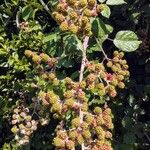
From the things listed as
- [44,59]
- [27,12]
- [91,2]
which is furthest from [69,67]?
[91,2]

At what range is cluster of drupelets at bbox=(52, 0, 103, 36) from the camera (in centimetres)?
168

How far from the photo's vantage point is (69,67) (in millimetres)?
2291

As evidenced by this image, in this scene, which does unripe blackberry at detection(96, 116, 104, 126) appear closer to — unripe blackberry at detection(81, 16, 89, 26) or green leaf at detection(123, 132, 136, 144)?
unripe blackberry at detection(81, 16, 89, 26)

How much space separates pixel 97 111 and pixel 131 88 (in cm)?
71

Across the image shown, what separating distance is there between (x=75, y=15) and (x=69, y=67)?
2.09ft

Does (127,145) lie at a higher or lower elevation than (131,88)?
lower

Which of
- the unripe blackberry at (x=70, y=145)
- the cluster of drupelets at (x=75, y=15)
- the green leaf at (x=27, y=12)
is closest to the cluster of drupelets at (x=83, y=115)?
the unripe blackberry at (x=70, y=145)

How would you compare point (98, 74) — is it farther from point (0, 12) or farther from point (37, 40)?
point (0, 12)

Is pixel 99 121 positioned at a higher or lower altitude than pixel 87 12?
lower

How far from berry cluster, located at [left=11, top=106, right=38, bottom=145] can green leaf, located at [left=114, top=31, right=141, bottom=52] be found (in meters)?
0.46

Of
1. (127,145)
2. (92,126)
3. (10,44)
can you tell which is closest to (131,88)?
(127,145)

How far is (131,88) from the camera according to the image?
7.76 feet

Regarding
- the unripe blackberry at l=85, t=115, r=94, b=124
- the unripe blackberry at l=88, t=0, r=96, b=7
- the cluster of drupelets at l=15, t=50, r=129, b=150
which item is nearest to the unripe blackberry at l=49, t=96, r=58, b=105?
the cluster of drupelets at l=15, t=50, r=129, b=150

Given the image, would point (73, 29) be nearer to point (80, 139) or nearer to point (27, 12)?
point (80, 139)
